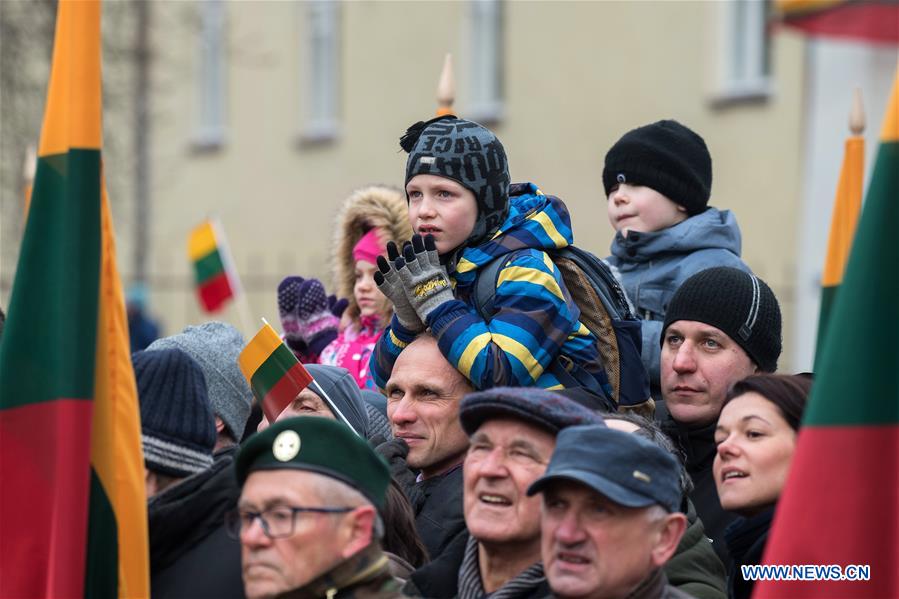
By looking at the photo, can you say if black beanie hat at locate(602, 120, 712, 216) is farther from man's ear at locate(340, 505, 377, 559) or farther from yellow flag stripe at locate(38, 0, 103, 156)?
man's ear at locate(340, 505, 377, 559)

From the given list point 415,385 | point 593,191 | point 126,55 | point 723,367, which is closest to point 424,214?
point 415,385

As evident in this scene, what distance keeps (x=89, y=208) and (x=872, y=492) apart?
6.36ft

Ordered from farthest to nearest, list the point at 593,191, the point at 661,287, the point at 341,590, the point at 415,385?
the point at 593,191 < the point at 661,287 < the point at 415,385 < the point at 341,590

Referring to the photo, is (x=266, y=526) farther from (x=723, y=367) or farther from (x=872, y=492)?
(x=723, y=367)

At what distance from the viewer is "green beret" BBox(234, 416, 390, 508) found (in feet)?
13.5

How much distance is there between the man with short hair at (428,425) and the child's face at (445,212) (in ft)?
1.00

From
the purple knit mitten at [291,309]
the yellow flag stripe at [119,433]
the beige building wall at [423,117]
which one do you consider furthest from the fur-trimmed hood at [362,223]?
the beige building wall at [423,117]

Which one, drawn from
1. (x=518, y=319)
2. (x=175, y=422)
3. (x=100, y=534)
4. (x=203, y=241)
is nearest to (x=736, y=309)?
(x=518, y=319)

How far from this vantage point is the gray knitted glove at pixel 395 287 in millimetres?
5258

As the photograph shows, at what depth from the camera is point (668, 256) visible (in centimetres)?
636

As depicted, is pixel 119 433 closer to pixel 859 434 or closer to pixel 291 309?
pixel 859 434

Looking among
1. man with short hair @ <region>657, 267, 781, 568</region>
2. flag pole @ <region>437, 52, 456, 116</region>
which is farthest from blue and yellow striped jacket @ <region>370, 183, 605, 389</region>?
Result: flag pole @ <region>437, 52, 456, 116</region>

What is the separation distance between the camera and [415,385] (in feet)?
17.5

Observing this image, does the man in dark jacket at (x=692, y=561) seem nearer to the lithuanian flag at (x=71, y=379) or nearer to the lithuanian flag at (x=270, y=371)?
the lithuanian flag at (x=270, y=371)
